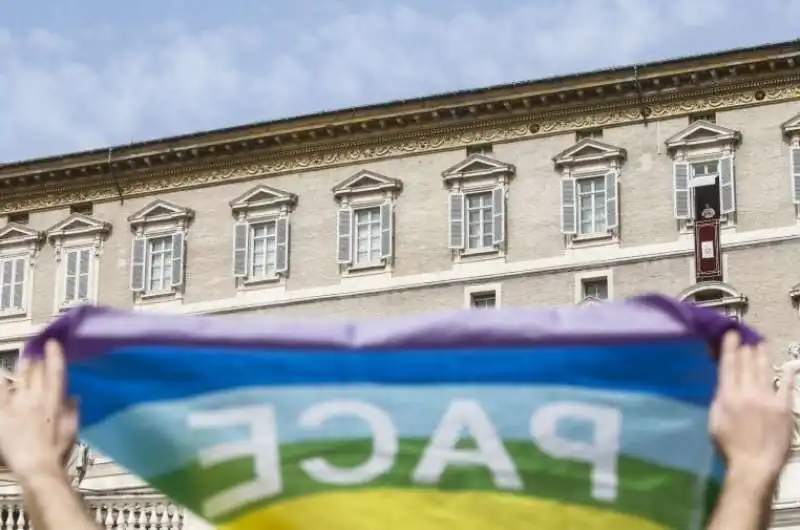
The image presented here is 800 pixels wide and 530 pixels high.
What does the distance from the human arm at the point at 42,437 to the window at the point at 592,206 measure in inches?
1497

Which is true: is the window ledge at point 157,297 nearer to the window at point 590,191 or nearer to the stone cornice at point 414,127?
the stone cornice at point 414,127

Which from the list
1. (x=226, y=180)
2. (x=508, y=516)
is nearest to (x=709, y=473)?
(x=508, y=516)

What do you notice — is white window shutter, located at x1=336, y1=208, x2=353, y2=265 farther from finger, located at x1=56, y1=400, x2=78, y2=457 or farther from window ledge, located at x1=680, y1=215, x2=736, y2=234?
finger, located at x1=56, y1=400, x2=78, y2=457

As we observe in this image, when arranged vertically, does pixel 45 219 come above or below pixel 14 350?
above

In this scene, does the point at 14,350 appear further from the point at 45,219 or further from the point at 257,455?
the point at 257,455

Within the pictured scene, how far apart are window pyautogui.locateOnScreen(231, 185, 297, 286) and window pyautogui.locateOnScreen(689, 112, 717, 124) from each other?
9367mm

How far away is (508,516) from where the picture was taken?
184 inches

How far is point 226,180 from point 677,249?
11.4 m

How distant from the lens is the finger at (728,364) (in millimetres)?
4441

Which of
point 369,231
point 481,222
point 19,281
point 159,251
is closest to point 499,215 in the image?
point 481,222

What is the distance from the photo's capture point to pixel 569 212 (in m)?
42.8

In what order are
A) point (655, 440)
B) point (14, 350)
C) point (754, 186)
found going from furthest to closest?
point (14, 350) → point (754, 186) → point (655, 440)

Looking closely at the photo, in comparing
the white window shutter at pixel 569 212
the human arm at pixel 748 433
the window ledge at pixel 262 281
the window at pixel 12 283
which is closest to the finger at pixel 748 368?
the human arm at pixel 748 433

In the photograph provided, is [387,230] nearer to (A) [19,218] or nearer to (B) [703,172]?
(B) [703,172]
